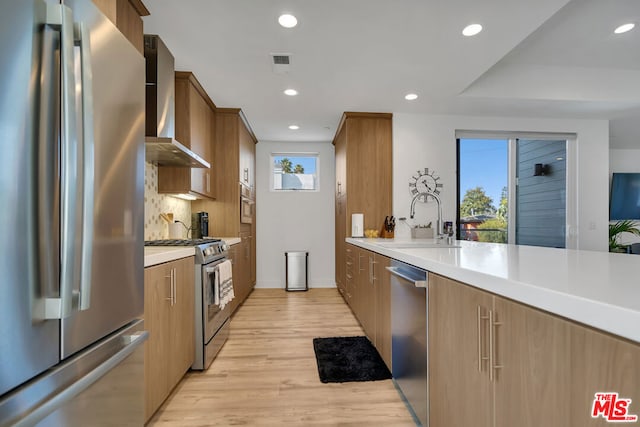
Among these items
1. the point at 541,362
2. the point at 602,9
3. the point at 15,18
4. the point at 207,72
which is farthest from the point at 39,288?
the point at 602,9

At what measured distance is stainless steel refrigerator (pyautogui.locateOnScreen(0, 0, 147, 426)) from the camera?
624mm

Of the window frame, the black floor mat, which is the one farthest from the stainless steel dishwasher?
the window frame

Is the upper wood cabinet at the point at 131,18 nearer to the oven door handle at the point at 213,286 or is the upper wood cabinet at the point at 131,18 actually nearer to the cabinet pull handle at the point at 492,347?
the oven door handle at the point at 213,286

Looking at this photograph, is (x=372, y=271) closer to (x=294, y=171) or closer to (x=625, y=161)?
(x=294, y=171)

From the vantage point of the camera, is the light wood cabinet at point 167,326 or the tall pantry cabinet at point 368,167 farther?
the tall pantry cabinet at point 368,167

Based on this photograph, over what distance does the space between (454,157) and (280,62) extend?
2.72 metres

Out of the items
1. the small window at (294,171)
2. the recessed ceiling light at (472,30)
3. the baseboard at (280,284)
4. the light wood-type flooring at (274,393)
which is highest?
the recessed ceiling light at (472,30)

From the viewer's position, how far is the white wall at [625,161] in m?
5.54

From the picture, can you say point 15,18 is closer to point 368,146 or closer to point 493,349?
point 493,349

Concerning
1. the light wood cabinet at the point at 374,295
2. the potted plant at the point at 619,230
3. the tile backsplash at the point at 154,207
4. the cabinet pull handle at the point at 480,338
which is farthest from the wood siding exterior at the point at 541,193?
the tile backsplash at the point at 154,207

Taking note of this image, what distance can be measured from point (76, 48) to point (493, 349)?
1.42 meters

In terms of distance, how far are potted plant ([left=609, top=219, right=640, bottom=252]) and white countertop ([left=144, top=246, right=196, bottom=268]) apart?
605 centimetres

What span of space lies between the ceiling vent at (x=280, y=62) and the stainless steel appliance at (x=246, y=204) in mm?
1768

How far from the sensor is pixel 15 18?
639mm
